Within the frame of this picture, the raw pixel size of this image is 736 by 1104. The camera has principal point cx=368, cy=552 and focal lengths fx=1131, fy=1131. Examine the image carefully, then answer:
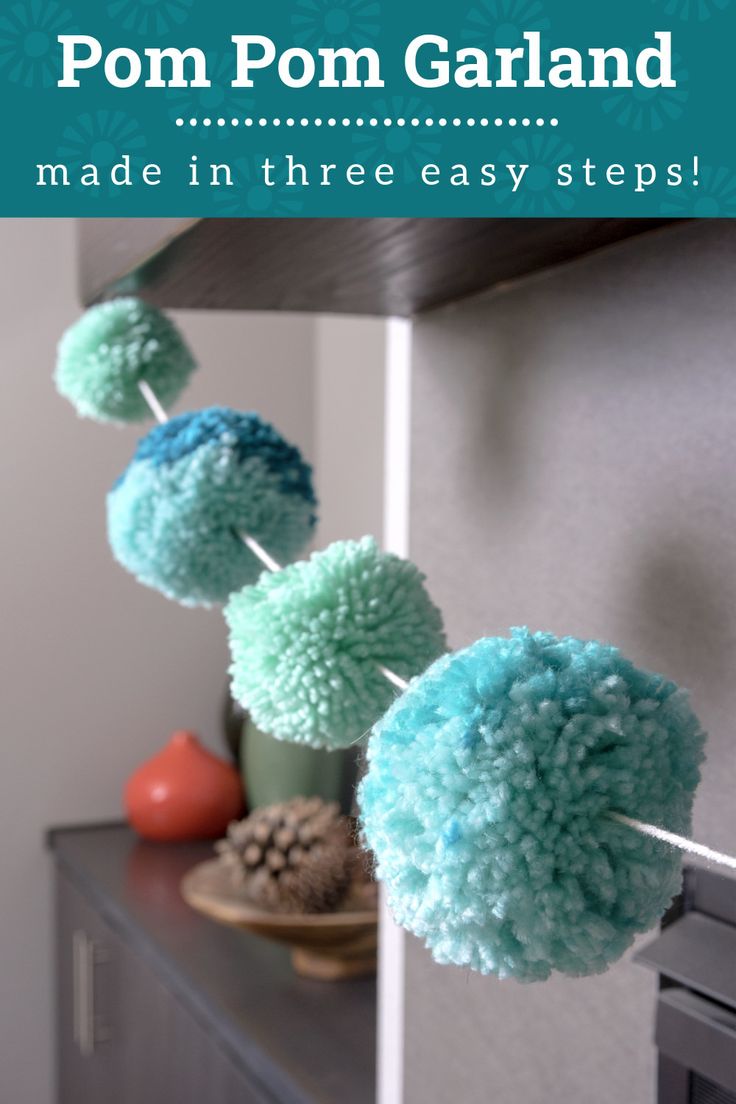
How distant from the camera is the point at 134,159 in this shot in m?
0.43

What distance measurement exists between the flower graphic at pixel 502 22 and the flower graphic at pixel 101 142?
5.1 inches

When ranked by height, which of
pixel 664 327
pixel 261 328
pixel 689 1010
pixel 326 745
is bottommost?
pixel 689 1010

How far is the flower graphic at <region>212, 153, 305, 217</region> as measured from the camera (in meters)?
0.42

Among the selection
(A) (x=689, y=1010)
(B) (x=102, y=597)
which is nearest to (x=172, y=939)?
(B) (x=102, y=597)

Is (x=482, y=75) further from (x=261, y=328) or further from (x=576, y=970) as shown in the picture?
(x=261, y=328)

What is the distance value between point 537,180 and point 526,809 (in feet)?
0.72

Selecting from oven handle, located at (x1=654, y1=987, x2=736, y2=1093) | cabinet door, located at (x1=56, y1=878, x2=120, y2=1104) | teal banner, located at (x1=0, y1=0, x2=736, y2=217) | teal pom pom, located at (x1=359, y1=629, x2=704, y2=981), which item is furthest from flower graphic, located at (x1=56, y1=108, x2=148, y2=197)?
cabinet door, located at (x1=56, y1=878, x2=120, y2=1104)

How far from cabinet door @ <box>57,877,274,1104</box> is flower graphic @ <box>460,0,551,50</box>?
0.81m

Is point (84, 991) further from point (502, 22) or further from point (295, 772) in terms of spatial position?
point (502, 22)

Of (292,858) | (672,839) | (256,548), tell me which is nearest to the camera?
(672,839)

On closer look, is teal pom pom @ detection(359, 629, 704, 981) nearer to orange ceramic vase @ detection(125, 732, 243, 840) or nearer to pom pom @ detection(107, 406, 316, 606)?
pom pom @ detection(107, 406, 316, 606)

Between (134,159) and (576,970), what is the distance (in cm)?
33

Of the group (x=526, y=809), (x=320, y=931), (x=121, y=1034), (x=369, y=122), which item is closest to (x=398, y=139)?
(x=369, y=122)

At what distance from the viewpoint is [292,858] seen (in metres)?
1.22
